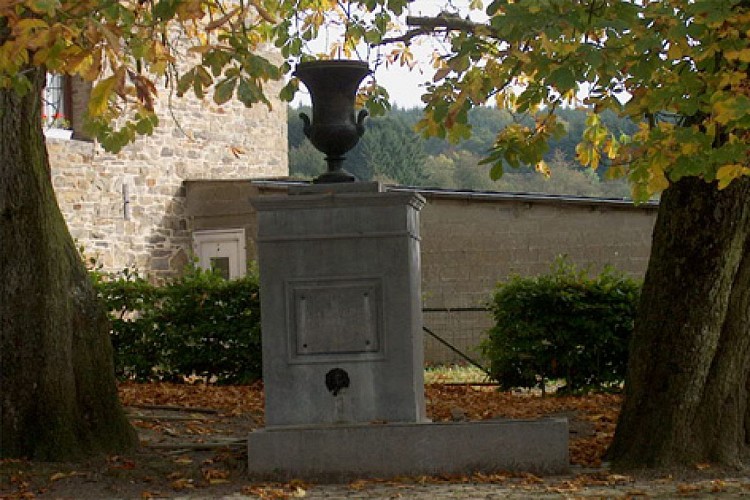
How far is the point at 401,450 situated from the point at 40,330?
2.80 metres

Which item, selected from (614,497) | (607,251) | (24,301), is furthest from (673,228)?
(607,251)

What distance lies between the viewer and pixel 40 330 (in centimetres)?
920

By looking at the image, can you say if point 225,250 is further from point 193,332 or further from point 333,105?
point 333,105

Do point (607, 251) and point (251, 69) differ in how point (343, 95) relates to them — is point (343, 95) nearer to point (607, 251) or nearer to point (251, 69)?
point (251, 69)

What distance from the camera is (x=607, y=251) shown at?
21250 mm

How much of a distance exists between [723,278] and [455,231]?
42.9ft

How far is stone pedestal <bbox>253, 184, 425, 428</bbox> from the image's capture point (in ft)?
29.5

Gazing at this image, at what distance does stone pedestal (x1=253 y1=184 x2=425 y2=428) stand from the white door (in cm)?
1406

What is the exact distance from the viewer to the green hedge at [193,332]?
15.3 meters

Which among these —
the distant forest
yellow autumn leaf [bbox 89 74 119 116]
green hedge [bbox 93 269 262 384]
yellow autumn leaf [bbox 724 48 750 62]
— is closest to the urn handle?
yellow autumn leaf [bbox 724 48 750 62]

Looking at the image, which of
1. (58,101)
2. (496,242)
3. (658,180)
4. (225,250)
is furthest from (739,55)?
(225,250)

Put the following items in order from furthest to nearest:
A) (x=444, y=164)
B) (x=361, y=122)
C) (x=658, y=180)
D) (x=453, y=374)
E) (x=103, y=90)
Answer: (x=444, y=164), (x=453, y=374), (x=361, y=122), (x=658, y=180), (x=103, y=90)

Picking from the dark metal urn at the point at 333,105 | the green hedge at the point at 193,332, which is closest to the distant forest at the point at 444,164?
the green hedge at the point at 193,332

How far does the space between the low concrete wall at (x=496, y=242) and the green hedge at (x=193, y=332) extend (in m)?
6.14
